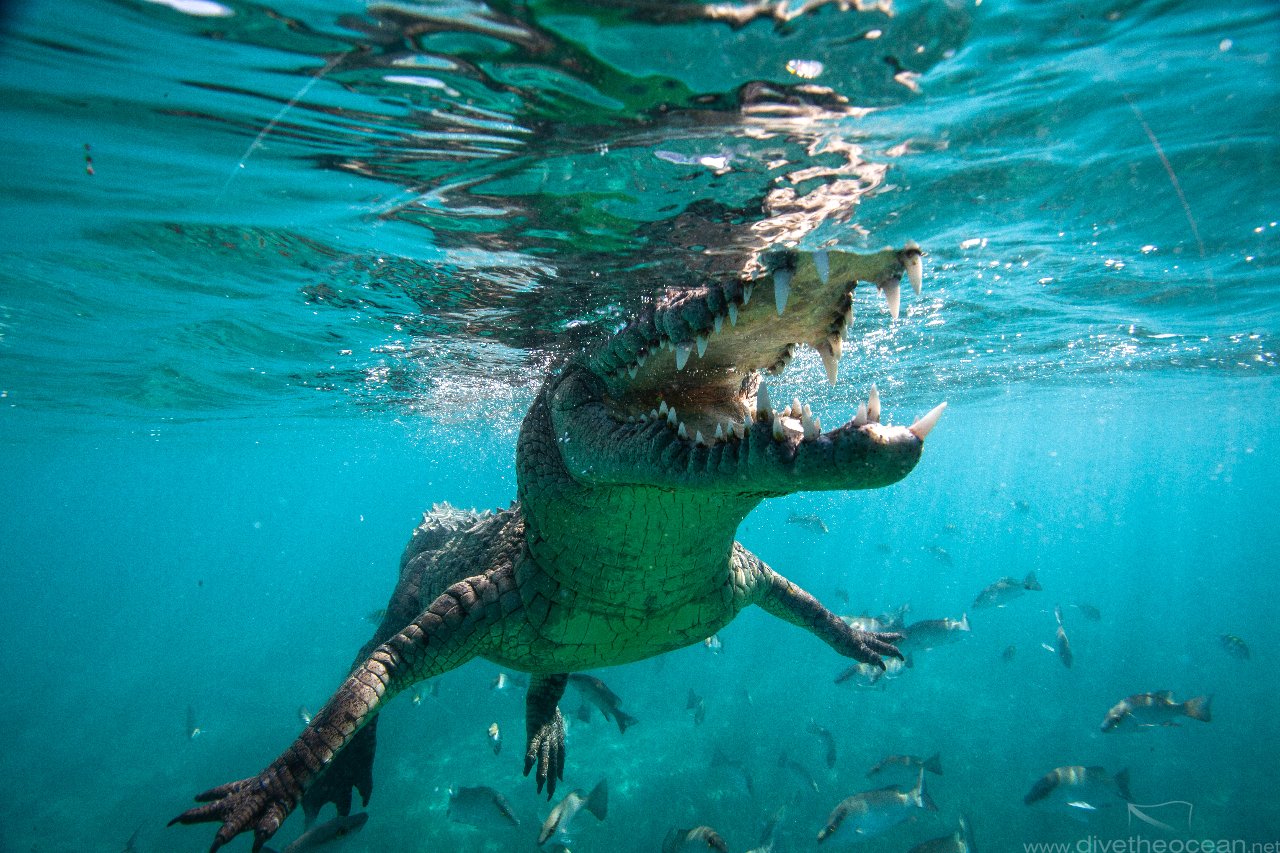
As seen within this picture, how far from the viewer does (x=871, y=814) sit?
628 cm

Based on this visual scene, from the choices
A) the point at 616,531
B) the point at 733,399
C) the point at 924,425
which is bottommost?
the point at 616,531

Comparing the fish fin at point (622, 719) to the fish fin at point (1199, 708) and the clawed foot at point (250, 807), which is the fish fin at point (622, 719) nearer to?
the clawed foot at point (250, 807)

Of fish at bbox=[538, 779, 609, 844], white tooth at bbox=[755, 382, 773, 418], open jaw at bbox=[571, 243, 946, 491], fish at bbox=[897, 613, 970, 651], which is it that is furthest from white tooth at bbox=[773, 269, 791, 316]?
fish at bbox=[897, 613, 970, 651]

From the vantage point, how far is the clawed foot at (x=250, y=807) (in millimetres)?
3164

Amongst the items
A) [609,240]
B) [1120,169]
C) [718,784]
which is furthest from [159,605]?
[1120,169]

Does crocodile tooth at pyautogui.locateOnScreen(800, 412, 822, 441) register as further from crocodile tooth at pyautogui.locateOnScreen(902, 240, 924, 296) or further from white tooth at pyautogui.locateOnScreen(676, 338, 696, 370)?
crocodile tooth at pyautogui.locateOnScreen(902, 240, 924, 296)

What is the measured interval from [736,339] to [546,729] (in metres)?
4.38

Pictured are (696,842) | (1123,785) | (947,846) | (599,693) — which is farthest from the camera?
(599,693)

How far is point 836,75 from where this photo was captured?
4.06m

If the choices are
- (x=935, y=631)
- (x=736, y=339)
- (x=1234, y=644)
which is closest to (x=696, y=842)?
(x=935, y=631)

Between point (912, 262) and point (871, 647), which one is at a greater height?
point (912, 262)

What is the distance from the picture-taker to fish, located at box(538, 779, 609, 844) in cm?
→ 624

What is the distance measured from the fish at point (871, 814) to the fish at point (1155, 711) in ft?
11.8

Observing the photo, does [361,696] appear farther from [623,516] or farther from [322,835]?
[322,835]
